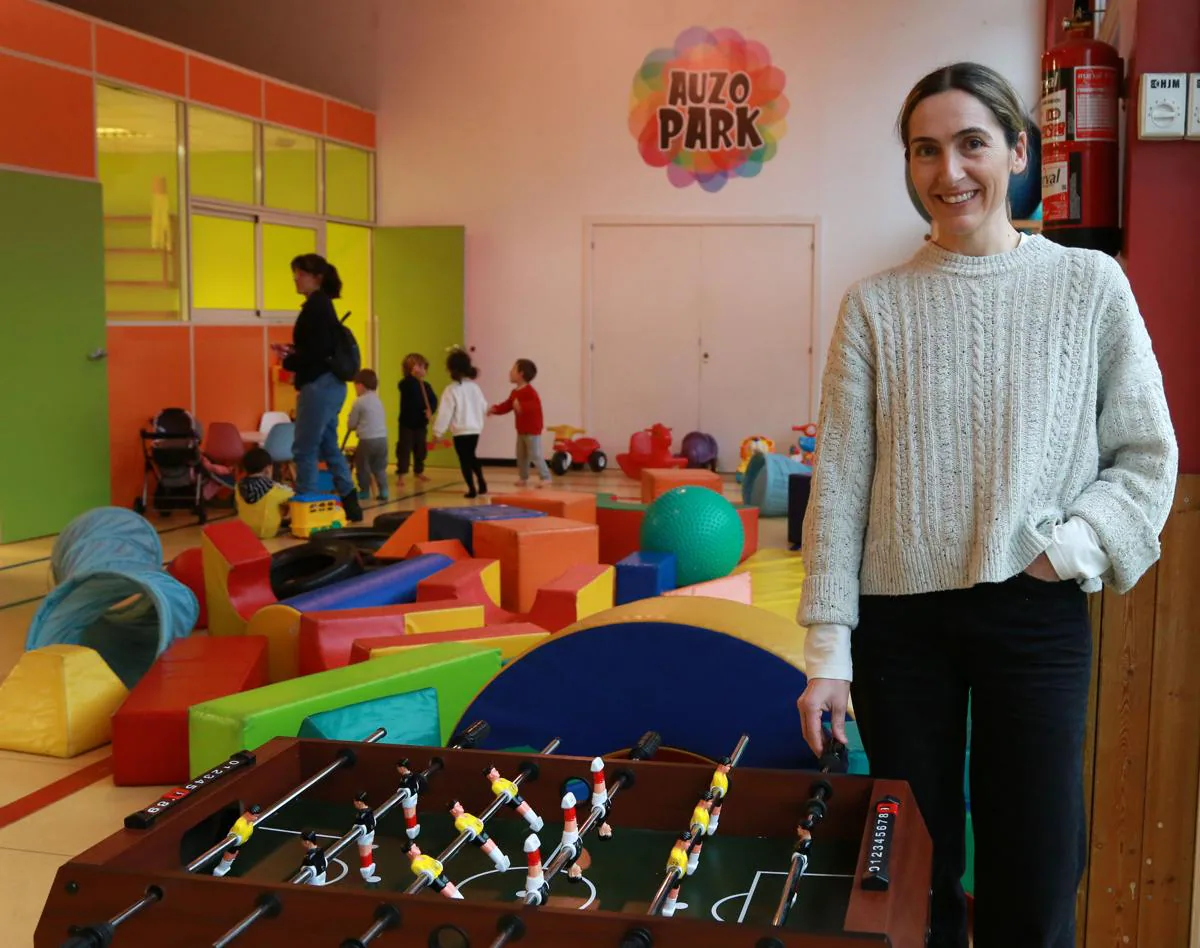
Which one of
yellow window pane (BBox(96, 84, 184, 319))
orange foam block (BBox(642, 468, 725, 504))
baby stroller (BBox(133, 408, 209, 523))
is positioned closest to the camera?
orange foam block (BBox(642, 468, 725, 504))

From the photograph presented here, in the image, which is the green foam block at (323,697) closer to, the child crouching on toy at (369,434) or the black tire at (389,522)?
the black tire at (389,522)

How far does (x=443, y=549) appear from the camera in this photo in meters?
5.76

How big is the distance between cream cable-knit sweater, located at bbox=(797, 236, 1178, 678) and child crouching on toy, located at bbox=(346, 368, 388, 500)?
25.7ft

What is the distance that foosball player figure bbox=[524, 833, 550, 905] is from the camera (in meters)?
1.47

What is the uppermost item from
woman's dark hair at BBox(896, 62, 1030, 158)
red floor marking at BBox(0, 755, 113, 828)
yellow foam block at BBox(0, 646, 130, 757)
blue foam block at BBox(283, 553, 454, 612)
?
woman's dark hair at BBox(896, 62, 1030, 158)

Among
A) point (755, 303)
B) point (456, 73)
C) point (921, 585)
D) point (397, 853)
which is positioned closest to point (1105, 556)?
point (921, 585)

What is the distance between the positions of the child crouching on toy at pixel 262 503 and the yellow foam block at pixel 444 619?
12.6 feet

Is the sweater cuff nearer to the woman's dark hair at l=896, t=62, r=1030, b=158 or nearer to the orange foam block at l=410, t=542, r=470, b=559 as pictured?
the woman's dark hair at l=896, t=62, r=1030, b=158

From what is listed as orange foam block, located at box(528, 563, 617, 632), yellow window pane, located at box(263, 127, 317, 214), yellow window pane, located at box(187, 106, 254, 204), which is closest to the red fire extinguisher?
orange foam block, located at box(528, 563, 617, 632)

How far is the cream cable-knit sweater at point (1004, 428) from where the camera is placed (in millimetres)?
1761

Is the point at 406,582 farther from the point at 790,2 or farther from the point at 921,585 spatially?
the point at 790,2

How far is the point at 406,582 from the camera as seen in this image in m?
5.16

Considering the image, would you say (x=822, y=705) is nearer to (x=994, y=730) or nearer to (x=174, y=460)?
(x=994, y=730)

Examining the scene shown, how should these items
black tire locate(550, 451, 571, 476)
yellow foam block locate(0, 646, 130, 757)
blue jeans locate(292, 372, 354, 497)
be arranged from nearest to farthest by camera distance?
yellow foam block locate(0, 646, 130, 757) → blue jeans locate(292, 372, 354, 497) → black tire locate(550, 451, 571, 476)
